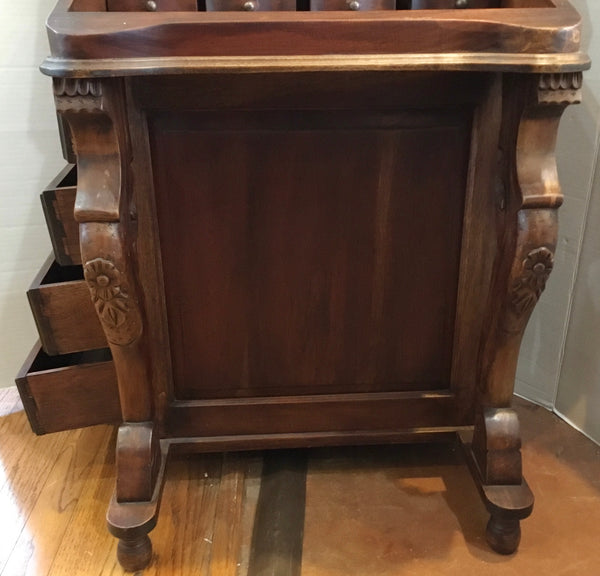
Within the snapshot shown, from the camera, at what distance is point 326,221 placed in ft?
3.29

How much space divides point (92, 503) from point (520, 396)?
34.3 inches

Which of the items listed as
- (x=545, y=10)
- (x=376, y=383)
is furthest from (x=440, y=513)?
(x=545, y=10)

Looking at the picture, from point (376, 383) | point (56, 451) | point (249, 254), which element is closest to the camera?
point (249, 254)

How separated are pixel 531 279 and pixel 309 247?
0.32 metres

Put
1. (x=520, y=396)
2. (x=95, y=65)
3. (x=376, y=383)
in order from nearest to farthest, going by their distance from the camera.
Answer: (x=95, y=65)
(x=376, y=383)
(x=520, y=396)

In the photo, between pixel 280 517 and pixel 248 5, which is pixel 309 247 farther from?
pixel 280 517

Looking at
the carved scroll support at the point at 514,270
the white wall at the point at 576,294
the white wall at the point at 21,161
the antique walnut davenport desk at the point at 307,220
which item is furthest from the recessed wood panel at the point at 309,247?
the white wall at the point at 21,161

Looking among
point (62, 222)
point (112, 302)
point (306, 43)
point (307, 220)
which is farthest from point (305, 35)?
point (62, 222)

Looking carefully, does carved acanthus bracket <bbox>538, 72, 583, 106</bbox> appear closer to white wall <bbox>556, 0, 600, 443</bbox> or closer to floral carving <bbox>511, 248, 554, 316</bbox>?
floral carving <bbox>511, 248, 554, 316</bbox>

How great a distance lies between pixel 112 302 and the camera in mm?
878

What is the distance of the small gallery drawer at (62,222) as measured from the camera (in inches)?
43.4

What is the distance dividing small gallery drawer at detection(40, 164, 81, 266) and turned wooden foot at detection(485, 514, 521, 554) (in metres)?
0.80

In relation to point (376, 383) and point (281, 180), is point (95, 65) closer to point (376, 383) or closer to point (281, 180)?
point (281, 180)

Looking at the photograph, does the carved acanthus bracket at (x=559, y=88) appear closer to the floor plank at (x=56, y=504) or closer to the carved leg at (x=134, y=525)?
the carved leg at (x=134, y=525)
